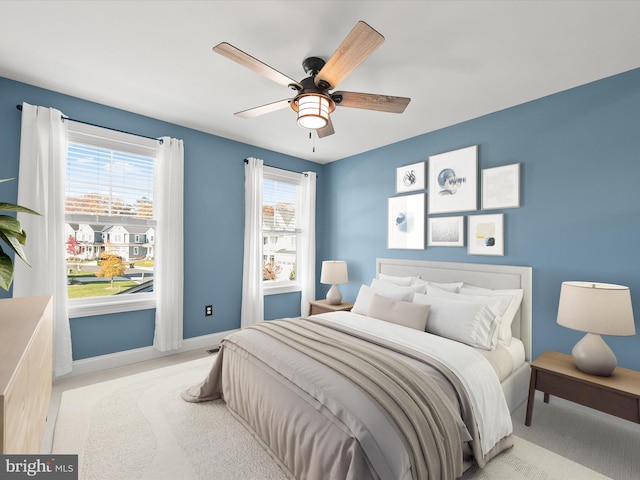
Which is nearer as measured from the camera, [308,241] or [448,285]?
[448,285]

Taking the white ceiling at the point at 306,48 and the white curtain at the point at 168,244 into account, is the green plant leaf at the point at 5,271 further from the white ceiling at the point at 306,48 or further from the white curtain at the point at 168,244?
the white curtain at the point at 168,244

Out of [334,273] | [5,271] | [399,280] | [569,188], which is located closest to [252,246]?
[334,273]

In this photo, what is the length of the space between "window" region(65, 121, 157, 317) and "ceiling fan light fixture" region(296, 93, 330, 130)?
→ 2.11m

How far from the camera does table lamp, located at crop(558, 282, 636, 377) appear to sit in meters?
2.02

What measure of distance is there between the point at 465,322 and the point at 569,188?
1460 millimetres

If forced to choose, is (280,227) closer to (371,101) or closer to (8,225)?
(371,101)

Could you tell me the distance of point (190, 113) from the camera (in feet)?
10.5

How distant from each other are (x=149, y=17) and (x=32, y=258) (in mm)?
2232

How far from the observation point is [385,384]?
1.59 metres

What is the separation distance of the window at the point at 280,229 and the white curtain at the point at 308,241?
0.11 metres

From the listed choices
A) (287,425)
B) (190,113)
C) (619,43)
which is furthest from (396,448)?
(190,113)

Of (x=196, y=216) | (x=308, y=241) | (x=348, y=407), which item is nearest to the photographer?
(x=348, y=407)

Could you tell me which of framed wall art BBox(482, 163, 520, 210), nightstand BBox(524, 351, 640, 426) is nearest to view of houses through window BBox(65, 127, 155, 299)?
framed wall art BBox(482, 163, 520, 210)

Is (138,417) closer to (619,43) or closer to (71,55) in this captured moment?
(71,55)
